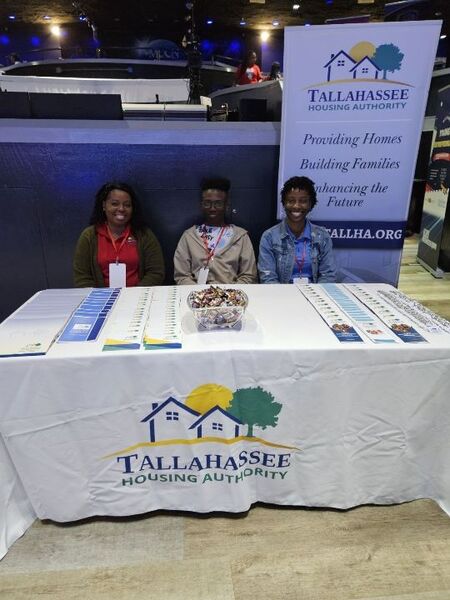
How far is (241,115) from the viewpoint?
2713 mm

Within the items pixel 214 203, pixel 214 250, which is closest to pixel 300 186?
pixel 214 203

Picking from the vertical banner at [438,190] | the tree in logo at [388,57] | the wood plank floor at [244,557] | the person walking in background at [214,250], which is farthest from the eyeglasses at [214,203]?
the vertical banner at [438,190]

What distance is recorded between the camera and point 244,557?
4.42 feet

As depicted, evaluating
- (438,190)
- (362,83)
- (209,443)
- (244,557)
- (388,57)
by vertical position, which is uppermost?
(388,57)

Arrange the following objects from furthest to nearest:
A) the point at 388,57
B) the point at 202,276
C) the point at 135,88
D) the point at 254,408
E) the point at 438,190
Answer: the point at 135,88
the point at 438,190
the point at 202,276
the point at 388,57
the point at 254,408

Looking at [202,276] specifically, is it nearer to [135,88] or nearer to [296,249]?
[296,249]

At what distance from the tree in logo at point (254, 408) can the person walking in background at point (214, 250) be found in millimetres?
1042

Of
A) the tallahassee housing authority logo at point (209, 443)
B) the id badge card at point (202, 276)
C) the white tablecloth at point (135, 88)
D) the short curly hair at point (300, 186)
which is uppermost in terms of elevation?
the white tablecloth at point (135, 88)

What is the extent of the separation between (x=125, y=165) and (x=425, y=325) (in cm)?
199

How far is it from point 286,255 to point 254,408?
Result: 111 centimetres

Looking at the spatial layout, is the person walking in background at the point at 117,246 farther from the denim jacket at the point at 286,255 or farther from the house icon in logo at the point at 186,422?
the house icon in logo at the point at 186,422

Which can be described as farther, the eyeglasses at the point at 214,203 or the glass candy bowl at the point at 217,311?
the eyeglasses at the point at 214,203

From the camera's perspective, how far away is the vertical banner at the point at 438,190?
4262 mm

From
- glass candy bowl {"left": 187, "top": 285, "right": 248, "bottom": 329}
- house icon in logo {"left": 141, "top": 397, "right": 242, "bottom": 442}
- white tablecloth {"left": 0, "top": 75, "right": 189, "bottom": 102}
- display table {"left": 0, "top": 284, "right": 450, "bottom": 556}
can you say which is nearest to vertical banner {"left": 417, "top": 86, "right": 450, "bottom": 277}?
white tablecloth {"left": 0, "top": 75, "right": 189, "bottom": 102}
